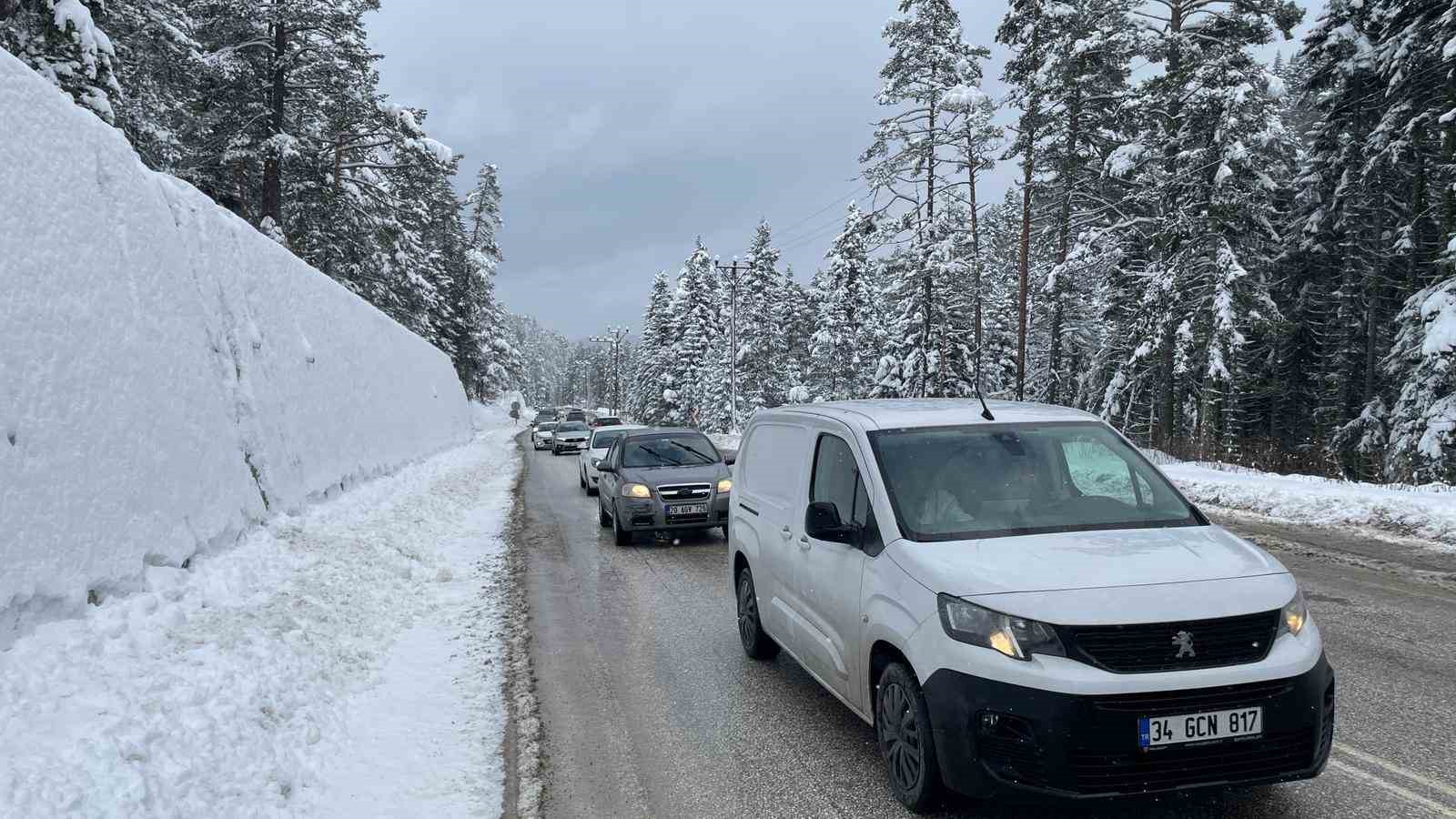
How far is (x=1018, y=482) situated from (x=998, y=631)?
1.40 meters

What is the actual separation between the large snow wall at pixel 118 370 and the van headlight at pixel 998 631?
4.61m

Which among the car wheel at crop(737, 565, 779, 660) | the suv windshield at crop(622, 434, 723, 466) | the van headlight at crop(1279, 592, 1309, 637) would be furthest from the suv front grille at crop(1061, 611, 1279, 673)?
the suv windshield at crop(622, 434, 723, 466)

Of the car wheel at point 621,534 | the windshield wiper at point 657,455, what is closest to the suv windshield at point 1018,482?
the car wheel at point 621,534

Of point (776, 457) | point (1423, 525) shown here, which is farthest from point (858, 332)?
point (776, 457)

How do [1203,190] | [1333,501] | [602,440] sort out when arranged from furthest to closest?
[1203,190]
[602,440]
[1333,501]

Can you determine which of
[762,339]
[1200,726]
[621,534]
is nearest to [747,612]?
[1200,726]

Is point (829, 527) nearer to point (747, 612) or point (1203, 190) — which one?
point (747, 612)

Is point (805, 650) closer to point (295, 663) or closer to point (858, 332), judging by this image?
point (295, 663)

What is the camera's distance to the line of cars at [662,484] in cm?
1241

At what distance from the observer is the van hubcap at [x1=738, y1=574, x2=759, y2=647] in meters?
6.46

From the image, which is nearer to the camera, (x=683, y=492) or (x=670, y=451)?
(x=683, y=492)

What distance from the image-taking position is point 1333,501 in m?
13.1

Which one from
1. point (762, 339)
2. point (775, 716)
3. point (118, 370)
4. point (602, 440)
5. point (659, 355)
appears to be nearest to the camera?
point (775, 716)

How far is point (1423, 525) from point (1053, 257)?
22.6 meters
